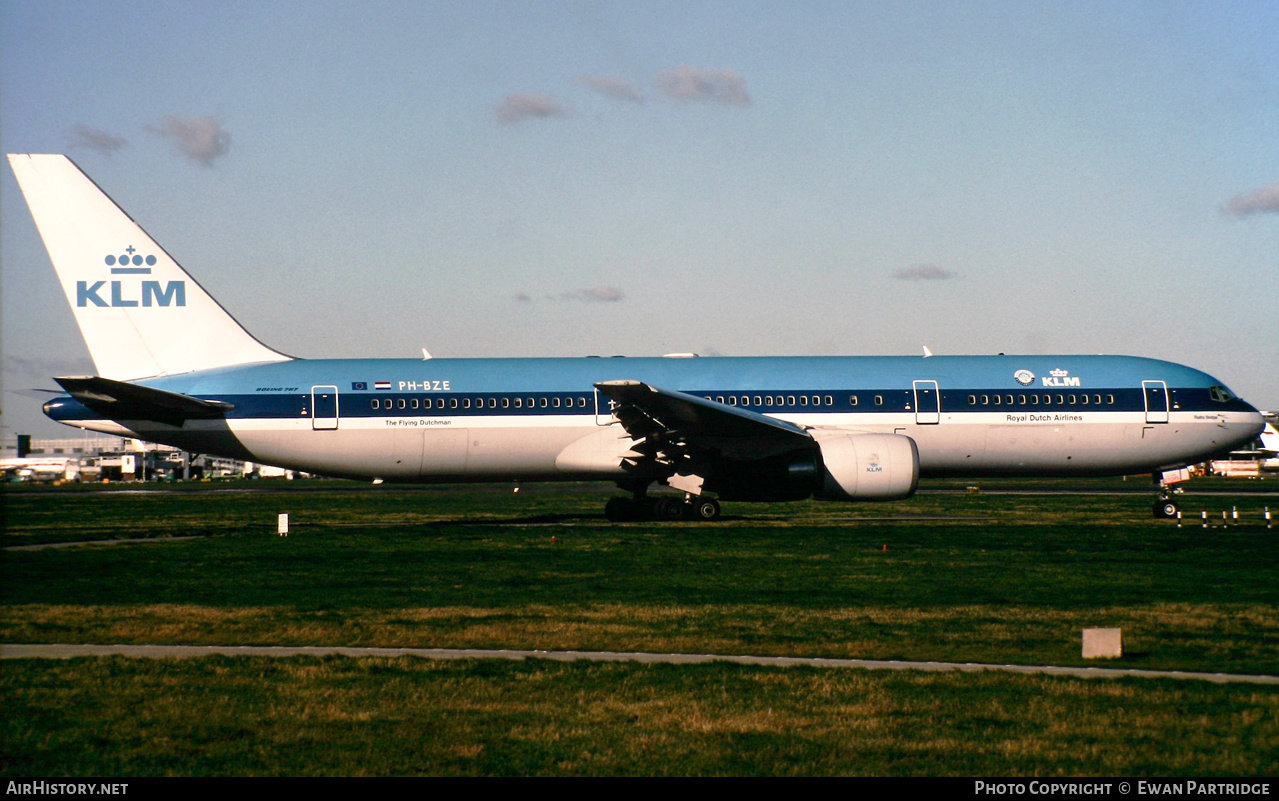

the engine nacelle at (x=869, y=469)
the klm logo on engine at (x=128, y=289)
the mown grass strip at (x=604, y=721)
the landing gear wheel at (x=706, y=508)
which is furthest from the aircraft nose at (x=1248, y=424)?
the klm logo on engine at (x=128, y=289)

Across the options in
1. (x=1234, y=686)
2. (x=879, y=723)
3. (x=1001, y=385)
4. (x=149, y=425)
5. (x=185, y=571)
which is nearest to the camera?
(x=879, y=723)

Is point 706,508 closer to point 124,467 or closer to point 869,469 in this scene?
point 869,469

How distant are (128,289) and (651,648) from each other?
77.1ft

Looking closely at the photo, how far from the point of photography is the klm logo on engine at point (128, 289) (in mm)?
30656

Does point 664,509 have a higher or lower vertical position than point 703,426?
lower

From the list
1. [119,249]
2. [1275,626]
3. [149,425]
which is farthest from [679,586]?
[119,249]

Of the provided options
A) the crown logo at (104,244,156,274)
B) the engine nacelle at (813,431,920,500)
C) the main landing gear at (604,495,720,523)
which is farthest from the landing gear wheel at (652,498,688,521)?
the crown logo at (104,244,156,274)

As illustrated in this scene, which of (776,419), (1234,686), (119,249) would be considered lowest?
(1234,686)

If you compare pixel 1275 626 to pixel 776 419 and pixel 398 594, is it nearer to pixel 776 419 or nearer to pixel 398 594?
pixel 398 594

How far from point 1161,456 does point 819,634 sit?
2385cm

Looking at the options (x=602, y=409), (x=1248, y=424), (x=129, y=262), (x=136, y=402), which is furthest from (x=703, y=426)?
(x=1248, y=424)

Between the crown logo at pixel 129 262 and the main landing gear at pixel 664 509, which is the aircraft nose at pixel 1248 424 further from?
the crown logo at pixel 129 262

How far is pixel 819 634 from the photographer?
13.2m

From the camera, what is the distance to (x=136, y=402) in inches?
1134
